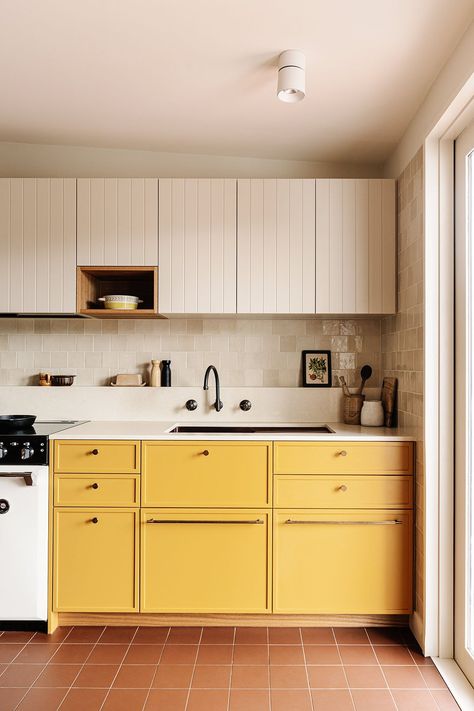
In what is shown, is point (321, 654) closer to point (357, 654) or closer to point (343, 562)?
point (357, 654)

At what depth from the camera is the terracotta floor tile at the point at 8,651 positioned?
229 centimetres

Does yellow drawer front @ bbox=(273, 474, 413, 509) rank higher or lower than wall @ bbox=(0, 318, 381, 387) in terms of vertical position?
lower

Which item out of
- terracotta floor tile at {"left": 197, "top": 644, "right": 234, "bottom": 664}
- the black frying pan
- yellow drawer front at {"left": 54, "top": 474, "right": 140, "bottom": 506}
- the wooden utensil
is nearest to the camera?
terracotta floor tile at {"left": 197, "top": 644, "right": 234, "bottom": 664}

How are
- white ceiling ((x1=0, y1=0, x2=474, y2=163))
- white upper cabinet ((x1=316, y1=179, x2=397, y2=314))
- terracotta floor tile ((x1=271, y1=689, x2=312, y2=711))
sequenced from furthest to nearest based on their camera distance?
white upper cabinet ((x1=316, y1=179, x2=397, y2=314)) → terracotta floor tile ((x1=271, y1=689, x2=312, y2=711)) → white ceiling ((x1=0, y1=0, x2=474, y2=163))

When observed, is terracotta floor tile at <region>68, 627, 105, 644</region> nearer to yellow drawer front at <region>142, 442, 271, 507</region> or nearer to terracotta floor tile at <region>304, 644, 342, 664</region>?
yellow drawer front at <region>142, 442, 271, 507</region>

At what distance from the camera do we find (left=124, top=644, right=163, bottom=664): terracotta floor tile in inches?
89.8

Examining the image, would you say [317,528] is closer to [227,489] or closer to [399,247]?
[227,489]

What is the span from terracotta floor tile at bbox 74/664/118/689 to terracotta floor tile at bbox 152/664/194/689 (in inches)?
7.4

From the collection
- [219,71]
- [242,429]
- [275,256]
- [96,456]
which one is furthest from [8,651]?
[219,71]

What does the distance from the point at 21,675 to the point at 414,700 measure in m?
1.58

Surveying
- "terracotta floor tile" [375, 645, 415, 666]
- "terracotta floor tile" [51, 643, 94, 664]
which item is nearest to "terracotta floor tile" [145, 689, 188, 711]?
"terracotta floor tile" [51, 643, 94, 664]

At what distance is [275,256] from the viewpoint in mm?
2857

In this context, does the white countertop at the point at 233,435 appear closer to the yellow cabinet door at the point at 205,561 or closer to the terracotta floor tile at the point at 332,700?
the yellow cabinet door at the point at 205,561

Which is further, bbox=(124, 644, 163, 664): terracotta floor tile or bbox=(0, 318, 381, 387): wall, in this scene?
bbox=(0, 318, 381, 387): wall
